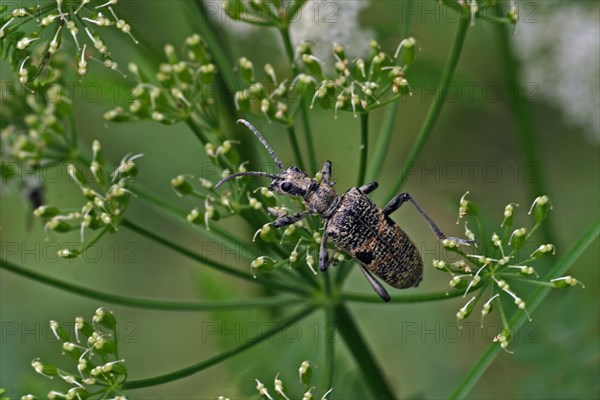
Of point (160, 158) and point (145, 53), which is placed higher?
point (145, 53)

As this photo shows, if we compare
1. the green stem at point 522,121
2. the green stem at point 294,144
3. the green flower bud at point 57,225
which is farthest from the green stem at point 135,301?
the green stem at point 522,121

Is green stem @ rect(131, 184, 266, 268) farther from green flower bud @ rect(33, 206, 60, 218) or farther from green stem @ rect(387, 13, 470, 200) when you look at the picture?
green stem @ rect(387, 13, 470, 200)

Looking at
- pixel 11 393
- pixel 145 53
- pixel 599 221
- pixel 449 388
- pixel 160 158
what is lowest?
pixel 449 388

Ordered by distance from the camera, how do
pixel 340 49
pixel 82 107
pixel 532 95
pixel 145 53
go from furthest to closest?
1. pixel 82 107
2. pixel 532 95
3. pixel 145 53
4. pixel 340 49

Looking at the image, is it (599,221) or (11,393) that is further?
(11,393)

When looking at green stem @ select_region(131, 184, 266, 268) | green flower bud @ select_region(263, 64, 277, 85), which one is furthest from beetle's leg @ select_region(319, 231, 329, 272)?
green flower bud @ select_region(263, 64, 277, 85)

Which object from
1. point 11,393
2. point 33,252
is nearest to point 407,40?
point 11,393

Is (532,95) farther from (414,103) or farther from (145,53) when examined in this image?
(145,53)
